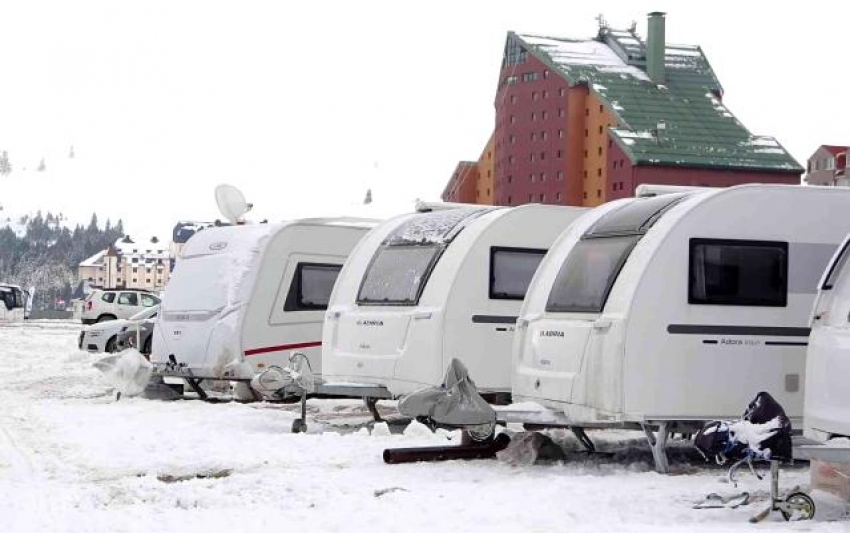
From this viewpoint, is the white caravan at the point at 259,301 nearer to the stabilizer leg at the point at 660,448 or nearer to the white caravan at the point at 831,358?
the stabilizer leg at the point at 660,448

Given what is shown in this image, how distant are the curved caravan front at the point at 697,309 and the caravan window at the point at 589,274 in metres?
0.01

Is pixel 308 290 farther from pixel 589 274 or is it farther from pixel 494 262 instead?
pixel 589 274

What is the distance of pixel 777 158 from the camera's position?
7138 centimetres

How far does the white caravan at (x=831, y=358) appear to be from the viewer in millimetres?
8711

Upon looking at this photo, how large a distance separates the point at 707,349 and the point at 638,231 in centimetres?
110

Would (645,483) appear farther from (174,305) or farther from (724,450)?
(174,305)

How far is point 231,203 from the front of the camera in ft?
68.9

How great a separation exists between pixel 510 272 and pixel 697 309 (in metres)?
3.34

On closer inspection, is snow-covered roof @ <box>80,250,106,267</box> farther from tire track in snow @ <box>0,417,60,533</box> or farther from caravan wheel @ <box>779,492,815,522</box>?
caravan wheel @ <box>779,492,815,522</box>

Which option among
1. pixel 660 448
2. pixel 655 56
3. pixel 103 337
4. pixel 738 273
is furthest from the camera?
pixel 655 56

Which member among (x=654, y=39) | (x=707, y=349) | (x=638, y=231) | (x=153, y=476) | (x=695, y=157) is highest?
(x=654, y=39)

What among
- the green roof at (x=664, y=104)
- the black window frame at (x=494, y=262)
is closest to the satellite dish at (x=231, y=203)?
the black window frame at (x=494, y=262)

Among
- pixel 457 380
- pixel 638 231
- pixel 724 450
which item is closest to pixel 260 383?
pixel 457 380

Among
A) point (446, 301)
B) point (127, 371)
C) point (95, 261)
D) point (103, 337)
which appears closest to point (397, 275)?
point (446, 301)
